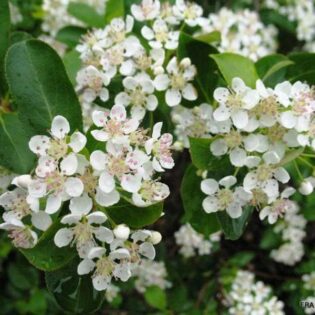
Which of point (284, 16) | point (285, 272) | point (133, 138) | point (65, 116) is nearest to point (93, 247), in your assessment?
point (133, 138)

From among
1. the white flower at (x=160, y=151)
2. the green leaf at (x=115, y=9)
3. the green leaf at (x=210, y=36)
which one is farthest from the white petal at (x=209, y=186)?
the green leaf at (x=115, y=9)

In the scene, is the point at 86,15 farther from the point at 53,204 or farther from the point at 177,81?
the point at 53,204

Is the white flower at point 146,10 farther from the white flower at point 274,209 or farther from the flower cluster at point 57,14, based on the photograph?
the flower cluster at point 57,14

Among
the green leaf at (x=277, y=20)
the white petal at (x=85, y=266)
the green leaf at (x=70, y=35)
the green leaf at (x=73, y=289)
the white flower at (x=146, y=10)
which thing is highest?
the white flower at (x=146, y=10)

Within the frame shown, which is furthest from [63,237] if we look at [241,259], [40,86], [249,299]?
[241,259]

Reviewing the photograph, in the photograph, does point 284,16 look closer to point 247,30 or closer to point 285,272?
point 247,30

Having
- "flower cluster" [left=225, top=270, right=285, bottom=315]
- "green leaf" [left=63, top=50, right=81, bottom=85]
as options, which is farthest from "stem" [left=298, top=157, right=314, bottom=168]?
"flower cluster" [left=225, top=270, right=285, bottom=315]
